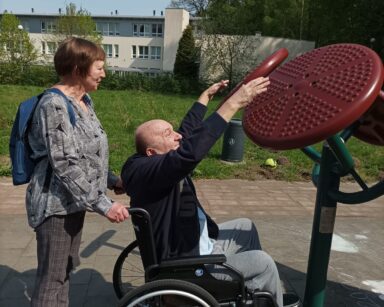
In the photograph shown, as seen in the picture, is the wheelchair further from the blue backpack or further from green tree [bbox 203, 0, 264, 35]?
green tree [bbox 203, 0, 264, 35]

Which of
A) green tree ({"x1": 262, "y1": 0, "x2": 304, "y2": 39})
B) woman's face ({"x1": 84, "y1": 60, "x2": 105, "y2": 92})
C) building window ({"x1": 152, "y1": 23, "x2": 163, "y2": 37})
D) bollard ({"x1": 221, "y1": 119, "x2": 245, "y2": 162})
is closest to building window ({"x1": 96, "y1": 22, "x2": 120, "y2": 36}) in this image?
building window ({"x1": 152, "y1": 23, "x2": 163, "y2": 37})

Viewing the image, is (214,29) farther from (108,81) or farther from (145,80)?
(108,81)

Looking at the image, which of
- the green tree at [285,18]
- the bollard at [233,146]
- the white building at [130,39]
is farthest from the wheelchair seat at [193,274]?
the white building at [130,39]

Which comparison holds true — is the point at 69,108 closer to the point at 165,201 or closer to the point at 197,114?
the point at 165,201

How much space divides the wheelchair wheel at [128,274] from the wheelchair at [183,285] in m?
0.68

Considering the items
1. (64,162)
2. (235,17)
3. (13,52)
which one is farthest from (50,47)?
(64,162)

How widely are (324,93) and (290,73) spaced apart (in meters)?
0.30

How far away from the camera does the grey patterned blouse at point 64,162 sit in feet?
6.42

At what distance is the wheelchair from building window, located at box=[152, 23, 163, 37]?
49.6 m

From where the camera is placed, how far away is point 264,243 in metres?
3.89

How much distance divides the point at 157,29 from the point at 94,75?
4949cm

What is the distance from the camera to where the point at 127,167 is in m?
2.12

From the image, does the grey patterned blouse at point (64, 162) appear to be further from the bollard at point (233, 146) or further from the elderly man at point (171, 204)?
the bollard at point (233, 146)

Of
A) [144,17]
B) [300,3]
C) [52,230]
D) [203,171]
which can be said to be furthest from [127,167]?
[144,17]
